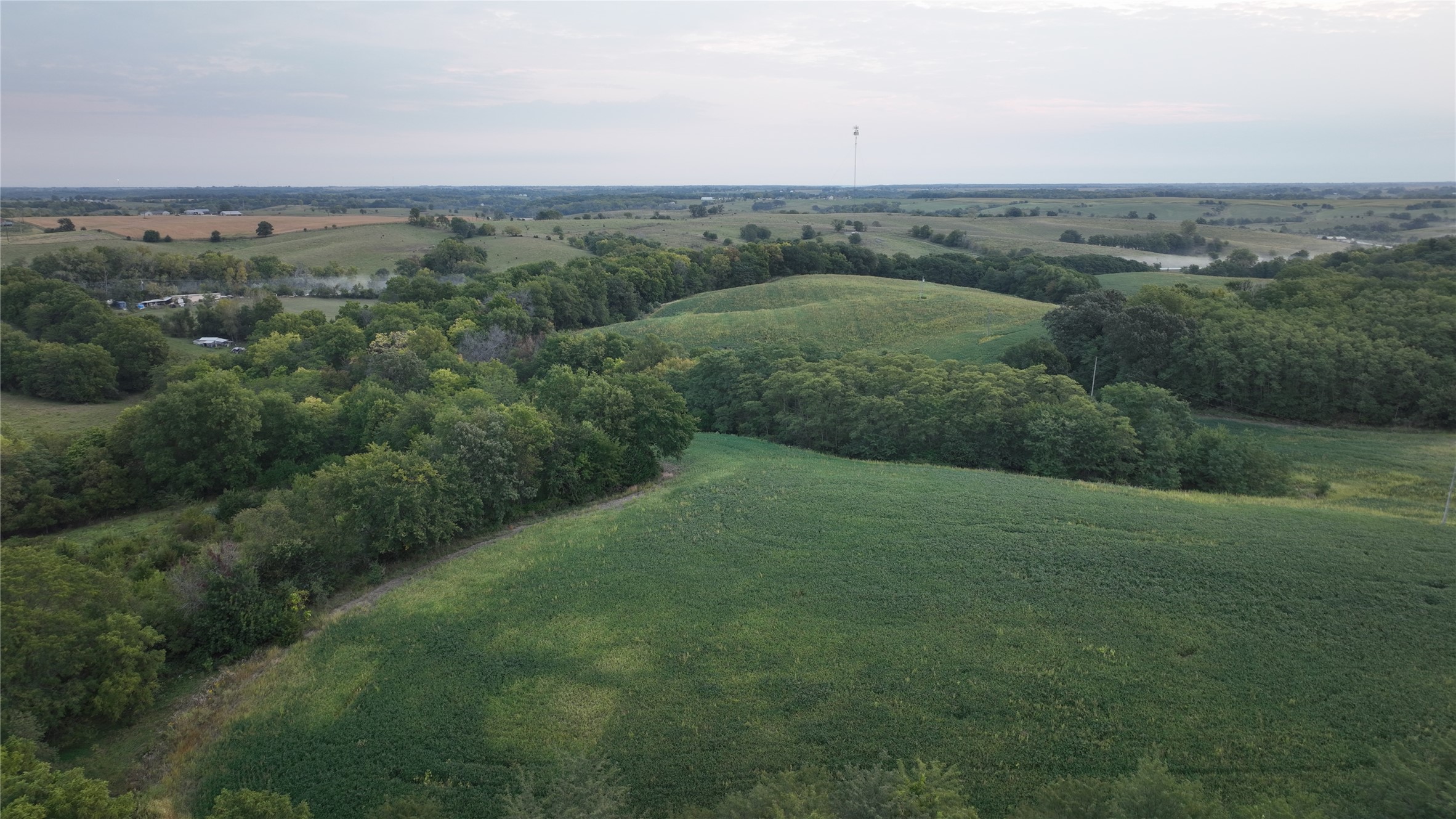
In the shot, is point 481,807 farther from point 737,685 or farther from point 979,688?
point 979,688

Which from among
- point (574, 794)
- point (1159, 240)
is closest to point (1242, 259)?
point (1159, 240)

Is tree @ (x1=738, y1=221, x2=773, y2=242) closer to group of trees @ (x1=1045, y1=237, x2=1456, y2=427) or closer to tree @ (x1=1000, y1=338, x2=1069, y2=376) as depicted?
tree @ (x1=1000, y1=338, x2=1069, y2=376)

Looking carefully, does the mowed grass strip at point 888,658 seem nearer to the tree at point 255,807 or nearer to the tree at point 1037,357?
the tree at point 255,807

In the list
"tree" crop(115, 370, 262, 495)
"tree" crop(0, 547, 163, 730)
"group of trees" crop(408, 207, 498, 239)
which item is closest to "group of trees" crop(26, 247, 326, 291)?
"group of trees" crop(408, 207, 498, 239)

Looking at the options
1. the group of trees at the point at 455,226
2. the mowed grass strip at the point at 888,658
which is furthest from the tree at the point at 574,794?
the group of trees at the point at 455,226

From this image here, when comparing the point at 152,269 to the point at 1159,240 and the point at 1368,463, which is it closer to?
the point at 1368,463

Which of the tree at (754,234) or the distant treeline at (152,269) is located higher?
the tree at (754,234)
